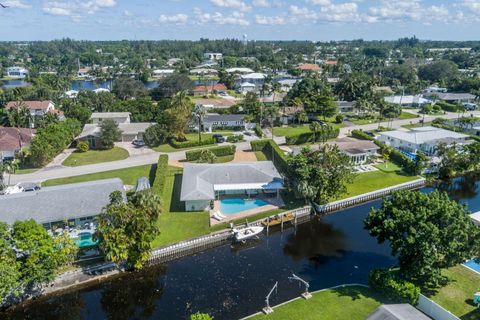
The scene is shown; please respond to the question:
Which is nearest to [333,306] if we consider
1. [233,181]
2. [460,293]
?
[460,293]

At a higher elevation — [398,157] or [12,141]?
[12,141]

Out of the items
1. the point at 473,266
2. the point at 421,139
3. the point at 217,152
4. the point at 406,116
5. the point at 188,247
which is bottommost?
the point at 188,247

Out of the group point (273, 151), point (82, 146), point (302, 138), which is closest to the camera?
point (273, 151)

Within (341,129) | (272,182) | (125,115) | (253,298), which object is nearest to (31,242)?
(253,298)

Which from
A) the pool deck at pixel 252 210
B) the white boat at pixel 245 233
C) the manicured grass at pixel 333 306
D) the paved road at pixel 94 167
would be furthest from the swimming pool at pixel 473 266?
the paved road at pixel 94 167

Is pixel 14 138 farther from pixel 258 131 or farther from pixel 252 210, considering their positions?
pixel 252 210

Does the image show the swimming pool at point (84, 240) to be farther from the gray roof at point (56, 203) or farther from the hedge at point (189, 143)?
the hedge at point (189, 143)
